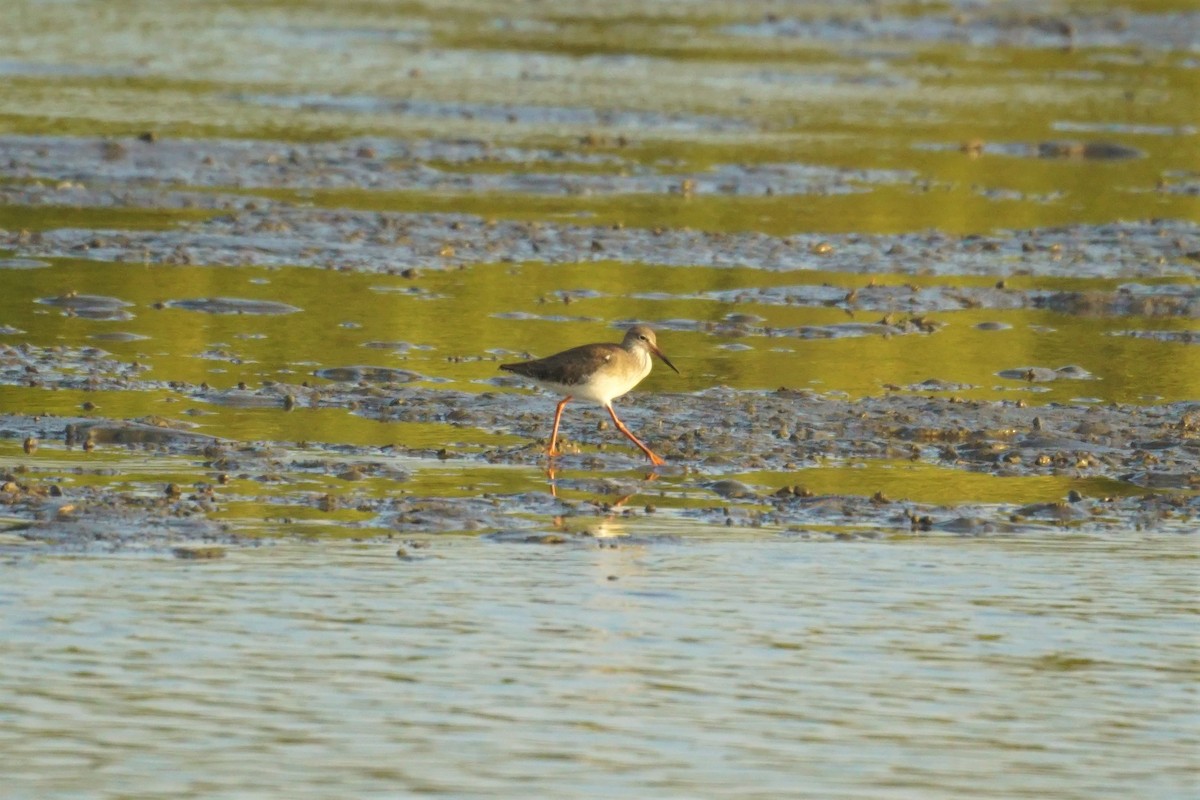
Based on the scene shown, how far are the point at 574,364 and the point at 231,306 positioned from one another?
17.1 ft

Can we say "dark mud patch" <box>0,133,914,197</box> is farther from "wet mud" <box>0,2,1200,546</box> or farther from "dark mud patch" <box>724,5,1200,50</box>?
"dark mud patch" <box>724,5,1200,50</box>

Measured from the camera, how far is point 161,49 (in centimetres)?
3797

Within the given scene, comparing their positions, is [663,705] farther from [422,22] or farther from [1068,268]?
[422,22]

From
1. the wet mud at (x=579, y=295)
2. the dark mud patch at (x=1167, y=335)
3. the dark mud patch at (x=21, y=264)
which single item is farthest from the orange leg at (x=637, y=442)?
the dark mud patch at (x=21, y=264)

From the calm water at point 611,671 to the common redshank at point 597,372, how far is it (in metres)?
2.36

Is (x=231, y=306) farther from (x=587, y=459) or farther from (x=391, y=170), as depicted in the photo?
(x=391, y=170)

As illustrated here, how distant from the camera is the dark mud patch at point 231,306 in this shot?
58.7 feet

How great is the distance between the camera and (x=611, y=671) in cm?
890

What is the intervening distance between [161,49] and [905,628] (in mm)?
30312

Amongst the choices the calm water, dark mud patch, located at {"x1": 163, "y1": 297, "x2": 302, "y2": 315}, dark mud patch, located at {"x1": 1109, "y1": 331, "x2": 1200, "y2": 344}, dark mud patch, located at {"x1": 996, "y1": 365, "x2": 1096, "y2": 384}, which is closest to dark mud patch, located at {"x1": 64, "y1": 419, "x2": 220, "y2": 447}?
the calm water

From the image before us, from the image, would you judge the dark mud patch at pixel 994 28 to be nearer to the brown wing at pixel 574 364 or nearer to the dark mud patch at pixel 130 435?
the brown wing at pixel 574 364

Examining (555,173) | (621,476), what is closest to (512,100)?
(555,173)

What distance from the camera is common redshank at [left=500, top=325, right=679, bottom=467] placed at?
44.4 ft

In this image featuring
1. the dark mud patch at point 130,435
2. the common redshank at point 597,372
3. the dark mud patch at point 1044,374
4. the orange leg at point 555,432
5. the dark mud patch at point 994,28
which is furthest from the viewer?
the dark mud patch at point 994,28
